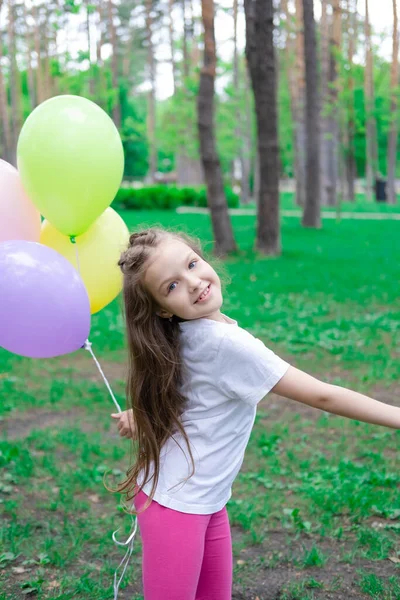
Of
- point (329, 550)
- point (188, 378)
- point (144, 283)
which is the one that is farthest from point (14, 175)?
point (329, 550)

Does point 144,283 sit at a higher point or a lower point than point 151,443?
higher

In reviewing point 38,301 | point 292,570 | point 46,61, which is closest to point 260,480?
point 292,570

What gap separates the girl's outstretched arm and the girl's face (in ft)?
0.94

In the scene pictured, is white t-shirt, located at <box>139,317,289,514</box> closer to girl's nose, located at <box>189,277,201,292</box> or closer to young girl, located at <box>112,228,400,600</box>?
young girl, located at <box>112,228,400,600</box>

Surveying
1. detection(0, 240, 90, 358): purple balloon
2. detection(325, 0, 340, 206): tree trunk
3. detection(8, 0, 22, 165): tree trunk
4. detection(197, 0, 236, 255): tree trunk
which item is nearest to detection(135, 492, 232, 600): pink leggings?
detection(0, 240, 90, 358): purple balloon

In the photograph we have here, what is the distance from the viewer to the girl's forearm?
5.78 ft

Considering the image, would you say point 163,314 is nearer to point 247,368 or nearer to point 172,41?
point 247,368

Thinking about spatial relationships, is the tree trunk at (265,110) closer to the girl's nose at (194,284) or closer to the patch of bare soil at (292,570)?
the patch of bare soil at (292,570)

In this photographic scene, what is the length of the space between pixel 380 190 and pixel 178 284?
2988cm

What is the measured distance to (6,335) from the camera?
220 cm

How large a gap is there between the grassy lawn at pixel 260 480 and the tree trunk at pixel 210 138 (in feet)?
14.2

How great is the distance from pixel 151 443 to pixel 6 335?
64cm

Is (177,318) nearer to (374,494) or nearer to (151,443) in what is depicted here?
(151,443)

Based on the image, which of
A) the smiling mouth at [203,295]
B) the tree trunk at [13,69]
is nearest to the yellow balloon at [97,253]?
the smiling mouth at [203,295]
